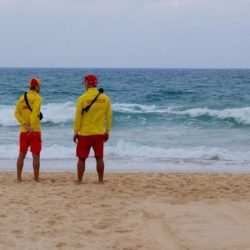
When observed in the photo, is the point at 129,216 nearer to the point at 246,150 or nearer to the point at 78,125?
the point at 78,125

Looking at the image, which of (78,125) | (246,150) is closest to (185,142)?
(246,150)

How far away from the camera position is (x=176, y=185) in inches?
301

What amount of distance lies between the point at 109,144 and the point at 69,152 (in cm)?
143

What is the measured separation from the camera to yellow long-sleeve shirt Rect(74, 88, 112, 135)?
7094 mm

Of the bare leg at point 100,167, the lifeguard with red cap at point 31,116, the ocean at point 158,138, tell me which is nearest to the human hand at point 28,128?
the lifeguard with red cap at point 31,116

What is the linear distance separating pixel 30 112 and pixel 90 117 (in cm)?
87

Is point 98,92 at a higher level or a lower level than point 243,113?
higher

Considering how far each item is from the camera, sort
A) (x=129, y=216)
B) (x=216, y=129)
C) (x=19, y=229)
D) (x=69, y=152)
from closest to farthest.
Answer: (x=19, y=229), (x=129, y=216), (x=69, y=152), (x=216, y=129)

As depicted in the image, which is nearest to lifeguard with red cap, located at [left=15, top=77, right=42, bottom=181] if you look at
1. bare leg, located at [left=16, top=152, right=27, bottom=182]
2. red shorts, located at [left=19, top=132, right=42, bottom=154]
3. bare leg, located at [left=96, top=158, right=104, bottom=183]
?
red shorts, located at [left=19, top=132, right=42, bottom=154]

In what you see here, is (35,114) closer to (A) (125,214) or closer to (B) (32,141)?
(B) (32,141)

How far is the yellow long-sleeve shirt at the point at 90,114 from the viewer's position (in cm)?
709

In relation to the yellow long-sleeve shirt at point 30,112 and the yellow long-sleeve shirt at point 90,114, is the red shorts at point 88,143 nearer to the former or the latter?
the yellow long-sleeve shirt at point 90,114

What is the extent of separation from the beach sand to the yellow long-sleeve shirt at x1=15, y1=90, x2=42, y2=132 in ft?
2.92

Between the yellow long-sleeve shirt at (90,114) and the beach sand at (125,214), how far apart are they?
805 mm
